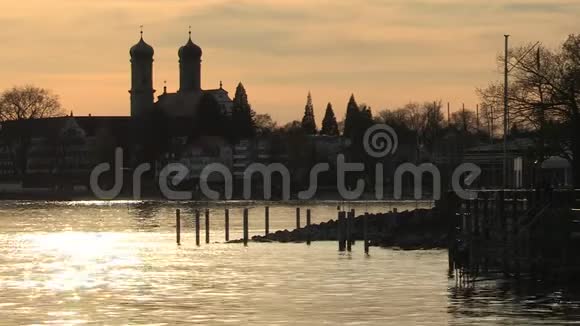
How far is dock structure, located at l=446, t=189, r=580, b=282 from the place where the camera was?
187 feet

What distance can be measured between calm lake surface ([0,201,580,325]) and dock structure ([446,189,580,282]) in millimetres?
1282

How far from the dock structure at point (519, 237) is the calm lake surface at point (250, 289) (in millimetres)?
1282

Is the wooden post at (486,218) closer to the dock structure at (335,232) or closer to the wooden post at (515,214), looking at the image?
the wooden post at (515,214)

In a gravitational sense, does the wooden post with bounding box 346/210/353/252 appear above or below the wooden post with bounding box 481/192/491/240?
below

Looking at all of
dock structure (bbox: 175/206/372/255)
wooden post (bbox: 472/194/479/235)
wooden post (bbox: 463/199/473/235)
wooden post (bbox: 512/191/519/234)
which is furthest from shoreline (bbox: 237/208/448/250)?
wooden post (bbox: 512/191/519/234)

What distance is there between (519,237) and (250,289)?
9.76 metres

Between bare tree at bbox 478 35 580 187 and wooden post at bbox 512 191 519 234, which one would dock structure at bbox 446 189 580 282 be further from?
bare tree at bbox 478 35 580 187

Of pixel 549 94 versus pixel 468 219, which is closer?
pixel 468 219

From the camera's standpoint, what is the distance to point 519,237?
192ft

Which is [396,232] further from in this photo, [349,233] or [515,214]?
[515,214]

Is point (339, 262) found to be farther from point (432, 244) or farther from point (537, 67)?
point (537, 67)

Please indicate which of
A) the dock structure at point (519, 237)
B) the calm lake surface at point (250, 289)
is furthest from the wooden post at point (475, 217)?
the calm lake surface at point (250, 289)

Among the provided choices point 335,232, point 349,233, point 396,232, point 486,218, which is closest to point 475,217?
point 486,218

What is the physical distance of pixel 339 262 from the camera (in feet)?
239
